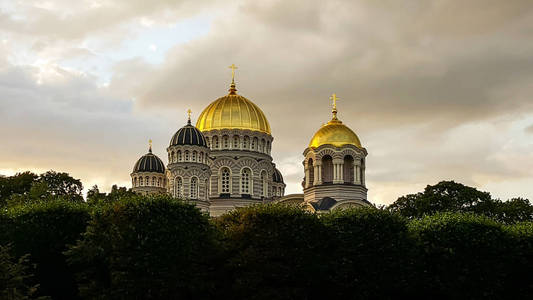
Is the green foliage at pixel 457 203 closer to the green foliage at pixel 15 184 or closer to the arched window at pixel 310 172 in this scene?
the arched window at pixel 310 172

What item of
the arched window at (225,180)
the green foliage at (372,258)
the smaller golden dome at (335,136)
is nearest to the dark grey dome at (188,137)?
the arched window at (225,180)

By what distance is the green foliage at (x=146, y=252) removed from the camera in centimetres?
3291

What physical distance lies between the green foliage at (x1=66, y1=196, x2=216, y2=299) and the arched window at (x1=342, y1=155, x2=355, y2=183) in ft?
134

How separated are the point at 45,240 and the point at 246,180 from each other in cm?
5195

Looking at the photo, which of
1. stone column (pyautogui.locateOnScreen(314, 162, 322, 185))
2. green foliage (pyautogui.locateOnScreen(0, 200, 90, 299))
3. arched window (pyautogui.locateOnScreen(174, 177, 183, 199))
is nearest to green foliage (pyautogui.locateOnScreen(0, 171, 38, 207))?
arched window (pyautogui.locateOnScreen(174, 177, 183, 199))

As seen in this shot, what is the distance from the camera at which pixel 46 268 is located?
36.5m

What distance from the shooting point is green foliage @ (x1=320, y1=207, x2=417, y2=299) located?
36219mm

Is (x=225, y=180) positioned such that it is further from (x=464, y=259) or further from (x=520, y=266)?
(x=464, y=259)

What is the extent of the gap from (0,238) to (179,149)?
1764 inches

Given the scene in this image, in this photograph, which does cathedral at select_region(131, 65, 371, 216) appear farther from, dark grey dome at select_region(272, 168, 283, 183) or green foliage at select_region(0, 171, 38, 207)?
green foliage at select_region(0, 171, 38, 207)

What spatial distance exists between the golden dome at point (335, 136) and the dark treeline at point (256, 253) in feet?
116

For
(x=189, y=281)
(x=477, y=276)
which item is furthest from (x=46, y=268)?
(x=477, y=276)

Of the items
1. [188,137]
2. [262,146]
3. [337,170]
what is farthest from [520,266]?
[262,146]

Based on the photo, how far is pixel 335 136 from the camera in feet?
245
